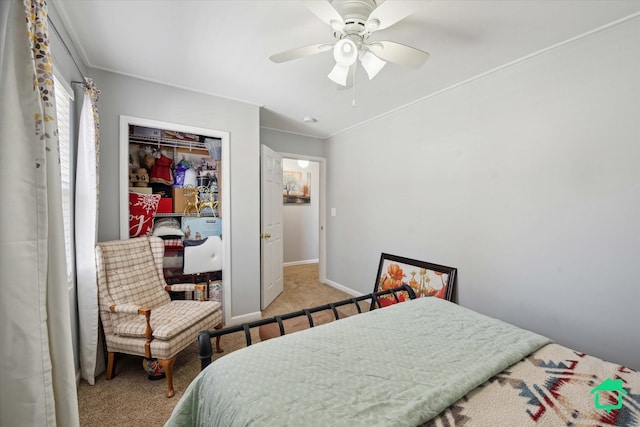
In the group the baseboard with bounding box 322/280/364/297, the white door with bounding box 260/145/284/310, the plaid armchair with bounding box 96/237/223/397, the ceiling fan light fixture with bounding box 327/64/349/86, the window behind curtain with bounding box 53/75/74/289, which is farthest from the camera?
the baseboard with bounding box 322/280/364/297

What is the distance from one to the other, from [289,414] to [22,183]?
42.7 inches

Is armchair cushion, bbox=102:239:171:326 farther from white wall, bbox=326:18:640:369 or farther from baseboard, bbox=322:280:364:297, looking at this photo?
white wall, bbox=326:18:640:369

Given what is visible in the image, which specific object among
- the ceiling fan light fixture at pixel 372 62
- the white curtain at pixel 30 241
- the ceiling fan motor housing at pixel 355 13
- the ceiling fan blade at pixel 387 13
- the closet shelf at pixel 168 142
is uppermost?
the ceiling fan motor housing at pixel 355 13

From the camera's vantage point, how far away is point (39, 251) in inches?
32.2

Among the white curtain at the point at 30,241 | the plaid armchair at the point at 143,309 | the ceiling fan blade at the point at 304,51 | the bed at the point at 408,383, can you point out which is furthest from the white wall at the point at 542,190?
the white curtain at the point at 30,241

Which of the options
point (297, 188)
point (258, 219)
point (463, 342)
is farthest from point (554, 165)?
point (297, 188)

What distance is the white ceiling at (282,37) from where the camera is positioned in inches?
60.3

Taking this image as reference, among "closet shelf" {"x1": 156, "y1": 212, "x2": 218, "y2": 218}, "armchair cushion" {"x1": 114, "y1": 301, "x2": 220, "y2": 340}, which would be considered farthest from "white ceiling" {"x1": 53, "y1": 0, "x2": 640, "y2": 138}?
"armchair cushion" {"x1": 114, "y1": 301, "x2": 220, "y2": 340}

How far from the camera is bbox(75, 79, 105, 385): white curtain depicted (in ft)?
6.16

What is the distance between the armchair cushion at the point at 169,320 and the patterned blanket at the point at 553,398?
1786 mm

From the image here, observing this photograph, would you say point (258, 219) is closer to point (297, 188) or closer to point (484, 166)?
point (484, 166)

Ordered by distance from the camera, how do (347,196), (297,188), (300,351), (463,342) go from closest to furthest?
(300,351) → (463,342) → (347,196) → (297,188)

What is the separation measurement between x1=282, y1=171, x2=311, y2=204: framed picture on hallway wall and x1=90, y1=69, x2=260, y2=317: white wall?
103 inches

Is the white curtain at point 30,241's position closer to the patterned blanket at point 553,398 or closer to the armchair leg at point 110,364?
the patterned blanket at point 553,398
